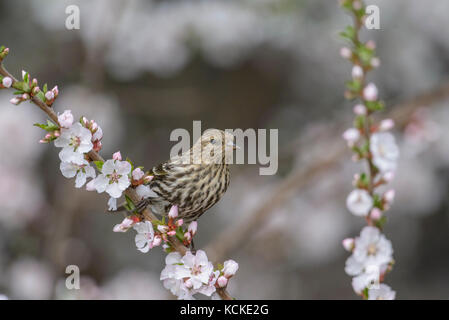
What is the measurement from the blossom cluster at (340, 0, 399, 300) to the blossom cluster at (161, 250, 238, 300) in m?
0.48

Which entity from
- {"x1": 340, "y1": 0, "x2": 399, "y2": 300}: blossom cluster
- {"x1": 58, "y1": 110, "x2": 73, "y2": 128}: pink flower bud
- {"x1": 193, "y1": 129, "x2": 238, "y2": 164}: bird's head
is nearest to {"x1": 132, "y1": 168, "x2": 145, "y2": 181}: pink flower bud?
{"x1": 58, "y1": 110, "x2": 73, "y2": 128}: pink flower bud

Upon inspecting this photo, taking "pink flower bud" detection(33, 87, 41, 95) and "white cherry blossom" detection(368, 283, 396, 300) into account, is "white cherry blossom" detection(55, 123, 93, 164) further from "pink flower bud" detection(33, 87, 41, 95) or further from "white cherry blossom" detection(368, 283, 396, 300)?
"white cherry blossom" detection(368, 283, 396, 300)

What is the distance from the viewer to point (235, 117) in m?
7.37

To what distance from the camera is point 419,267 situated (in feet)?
23.5

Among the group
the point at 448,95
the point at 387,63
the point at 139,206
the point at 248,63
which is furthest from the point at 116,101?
the point at 139,206

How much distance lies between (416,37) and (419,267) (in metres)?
2.84

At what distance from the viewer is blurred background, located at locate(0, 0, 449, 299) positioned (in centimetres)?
584

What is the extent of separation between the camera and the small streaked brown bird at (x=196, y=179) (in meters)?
2.61

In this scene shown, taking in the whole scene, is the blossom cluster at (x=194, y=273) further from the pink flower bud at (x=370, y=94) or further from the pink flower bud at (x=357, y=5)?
the pink flower bud at (x=357, y=5)

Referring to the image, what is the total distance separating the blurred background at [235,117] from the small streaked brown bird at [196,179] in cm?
248

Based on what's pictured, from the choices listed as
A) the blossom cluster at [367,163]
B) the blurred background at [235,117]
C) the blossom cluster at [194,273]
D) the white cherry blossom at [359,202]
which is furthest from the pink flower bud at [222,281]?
the blurred background at [235,117]

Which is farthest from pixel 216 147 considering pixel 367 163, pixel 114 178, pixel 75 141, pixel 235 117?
pixel 235 117

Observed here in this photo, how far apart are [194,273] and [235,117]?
5.38m

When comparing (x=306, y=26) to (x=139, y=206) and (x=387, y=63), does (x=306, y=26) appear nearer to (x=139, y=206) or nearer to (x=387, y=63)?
(x=387, y=63)
